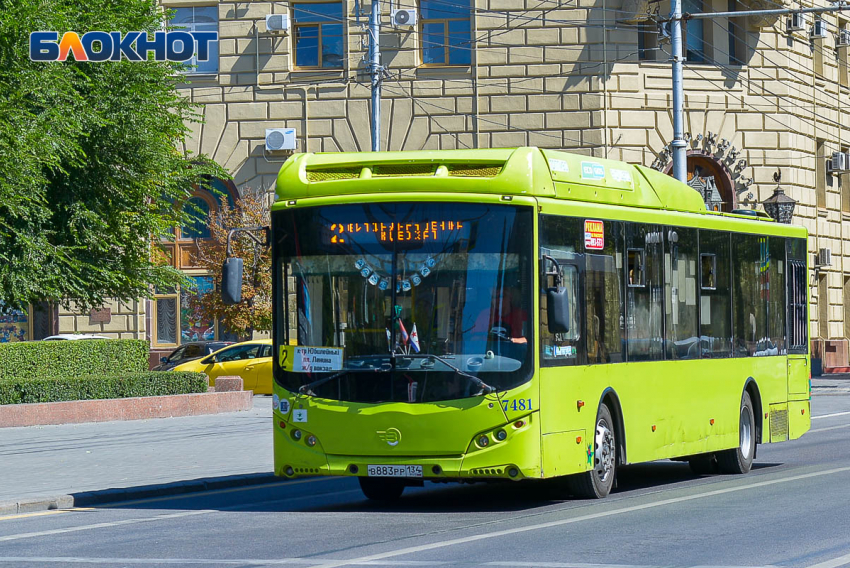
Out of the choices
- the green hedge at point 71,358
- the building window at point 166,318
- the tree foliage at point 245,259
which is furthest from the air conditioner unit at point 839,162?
the green hedge at point 71,358

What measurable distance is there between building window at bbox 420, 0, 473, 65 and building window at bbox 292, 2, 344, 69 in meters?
2.28

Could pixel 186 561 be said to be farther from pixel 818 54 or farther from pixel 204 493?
pixel 818 54

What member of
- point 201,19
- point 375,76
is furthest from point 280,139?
Answer: point 375,76

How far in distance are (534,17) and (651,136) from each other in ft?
14.0

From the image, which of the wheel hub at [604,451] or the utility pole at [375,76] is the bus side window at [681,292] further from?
the utility pole at [375,76]

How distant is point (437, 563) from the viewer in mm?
9758

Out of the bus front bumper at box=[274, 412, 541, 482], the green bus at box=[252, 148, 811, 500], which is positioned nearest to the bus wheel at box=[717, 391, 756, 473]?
the green bus at box=[252, 148, 811, 500]

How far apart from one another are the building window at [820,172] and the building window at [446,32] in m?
11.0

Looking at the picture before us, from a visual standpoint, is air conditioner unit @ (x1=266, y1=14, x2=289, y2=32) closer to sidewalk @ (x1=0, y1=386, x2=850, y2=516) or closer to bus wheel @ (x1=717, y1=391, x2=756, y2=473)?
sidewalk @ (x1=0, y1=386, x2=850, y2=516)

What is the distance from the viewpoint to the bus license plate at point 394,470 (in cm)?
1280

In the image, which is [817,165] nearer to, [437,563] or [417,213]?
[417,213]

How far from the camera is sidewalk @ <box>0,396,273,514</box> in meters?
16.3

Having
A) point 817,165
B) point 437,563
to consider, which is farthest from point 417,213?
point 817,165

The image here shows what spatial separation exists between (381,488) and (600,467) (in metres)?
2.18
